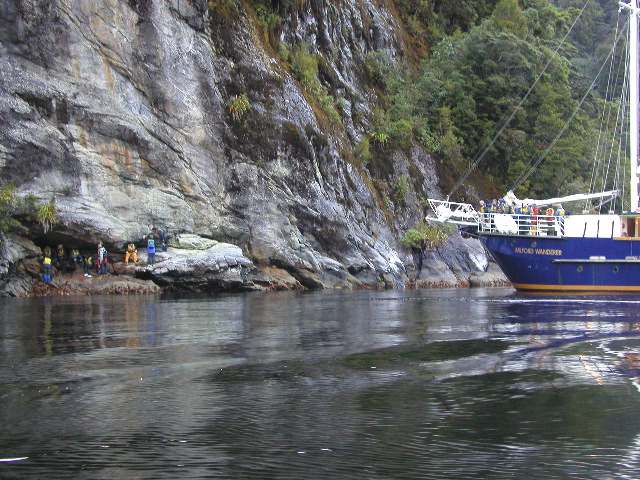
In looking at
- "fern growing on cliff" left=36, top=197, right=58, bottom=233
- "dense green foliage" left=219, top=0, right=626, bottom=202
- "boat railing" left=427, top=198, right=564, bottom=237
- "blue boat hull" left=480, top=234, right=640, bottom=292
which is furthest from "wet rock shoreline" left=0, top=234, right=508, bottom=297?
"dense green foliage" left=219, top=0, right=626, bottom=202

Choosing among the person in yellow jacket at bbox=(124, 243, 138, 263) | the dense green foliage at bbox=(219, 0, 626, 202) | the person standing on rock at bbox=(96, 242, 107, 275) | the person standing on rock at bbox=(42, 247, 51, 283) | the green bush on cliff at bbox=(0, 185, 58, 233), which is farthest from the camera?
the dense green foliage at bbox=(219, 0, 626, 202)

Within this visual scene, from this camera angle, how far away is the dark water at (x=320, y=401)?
21.9 ft

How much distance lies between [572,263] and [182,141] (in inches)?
737

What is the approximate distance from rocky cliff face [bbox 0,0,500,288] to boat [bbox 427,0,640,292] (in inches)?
318

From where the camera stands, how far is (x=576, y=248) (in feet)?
117

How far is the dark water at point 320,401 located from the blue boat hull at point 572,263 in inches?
717

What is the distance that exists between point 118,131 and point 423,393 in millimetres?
29875

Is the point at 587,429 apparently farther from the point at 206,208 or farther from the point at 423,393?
the point at 206,208

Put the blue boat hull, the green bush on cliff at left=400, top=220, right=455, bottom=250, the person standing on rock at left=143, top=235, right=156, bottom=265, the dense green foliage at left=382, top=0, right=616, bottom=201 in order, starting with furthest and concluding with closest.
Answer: the dense green foliage at left=382, top=0, right=616, bottom=201
the green bush on cliff at left=400, top=220, right=455, bottom=250
the blue boat hull
the person standing on rock at left=143, top=235, right=156, bottom=265

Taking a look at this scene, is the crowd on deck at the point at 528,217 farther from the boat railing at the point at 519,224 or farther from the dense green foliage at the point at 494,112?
the dense green foliage at the point at 494,112

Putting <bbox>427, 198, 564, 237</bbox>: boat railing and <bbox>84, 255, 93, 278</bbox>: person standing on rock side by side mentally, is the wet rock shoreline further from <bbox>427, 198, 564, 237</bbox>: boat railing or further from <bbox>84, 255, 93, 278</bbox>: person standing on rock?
<bbox>427, 198, 564, 237</bbox>: boat railing

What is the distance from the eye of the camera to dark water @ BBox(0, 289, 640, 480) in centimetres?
666

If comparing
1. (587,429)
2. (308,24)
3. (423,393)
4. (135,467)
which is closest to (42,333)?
(423,393)

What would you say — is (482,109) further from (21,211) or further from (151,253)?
(21,211)
